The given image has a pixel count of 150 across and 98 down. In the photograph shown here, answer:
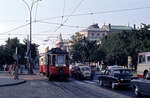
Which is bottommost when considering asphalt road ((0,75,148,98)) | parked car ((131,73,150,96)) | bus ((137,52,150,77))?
asphalt road ((0,75,148,98))

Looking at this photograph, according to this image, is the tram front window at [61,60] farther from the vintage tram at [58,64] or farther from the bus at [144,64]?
the bus at [144,64]

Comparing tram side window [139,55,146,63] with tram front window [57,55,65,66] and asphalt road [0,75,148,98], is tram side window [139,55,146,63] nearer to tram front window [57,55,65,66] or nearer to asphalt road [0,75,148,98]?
tram front window [57,55,65,66]

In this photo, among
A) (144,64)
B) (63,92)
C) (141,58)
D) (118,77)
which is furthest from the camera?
(141,58)

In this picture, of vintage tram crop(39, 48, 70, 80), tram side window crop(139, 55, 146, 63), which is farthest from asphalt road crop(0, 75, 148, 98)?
tram side window crop(139, 55, 146, 63)

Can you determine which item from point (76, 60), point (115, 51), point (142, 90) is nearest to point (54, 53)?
point (142, 90)

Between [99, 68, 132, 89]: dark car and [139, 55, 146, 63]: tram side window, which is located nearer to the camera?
[99, 68, 132, 89]: dark car

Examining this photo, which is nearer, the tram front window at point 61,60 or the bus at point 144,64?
the bus at point 144,64

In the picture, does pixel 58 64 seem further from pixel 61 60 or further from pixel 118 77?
pixel 118 77

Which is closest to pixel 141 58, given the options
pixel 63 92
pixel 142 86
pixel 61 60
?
pixel 61 60

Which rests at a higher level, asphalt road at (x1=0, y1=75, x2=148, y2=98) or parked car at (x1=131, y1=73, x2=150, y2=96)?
parked car at (x1=131, y1=73, x2=150, y2=96)

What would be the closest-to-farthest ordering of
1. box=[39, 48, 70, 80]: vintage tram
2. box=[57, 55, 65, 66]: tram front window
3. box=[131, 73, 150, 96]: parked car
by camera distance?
box=[131, 73, 150, 96]: parked car → box=[39, 48, 70, 80]: vintage tram → box=[57, 55, 65, 66]: tram front window

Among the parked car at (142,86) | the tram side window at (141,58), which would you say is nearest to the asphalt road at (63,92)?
the parked car at (142,86)

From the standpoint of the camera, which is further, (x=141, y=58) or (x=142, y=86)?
(x=141, y=58)

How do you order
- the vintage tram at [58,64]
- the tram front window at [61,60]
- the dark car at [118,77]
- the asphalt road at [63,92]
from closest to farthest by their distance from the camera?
1. the asphalt road at [63,92]
2. the dark car at [118,77]
3. the vintage tram at [58,64]
4. the tram front window at [61,60]
